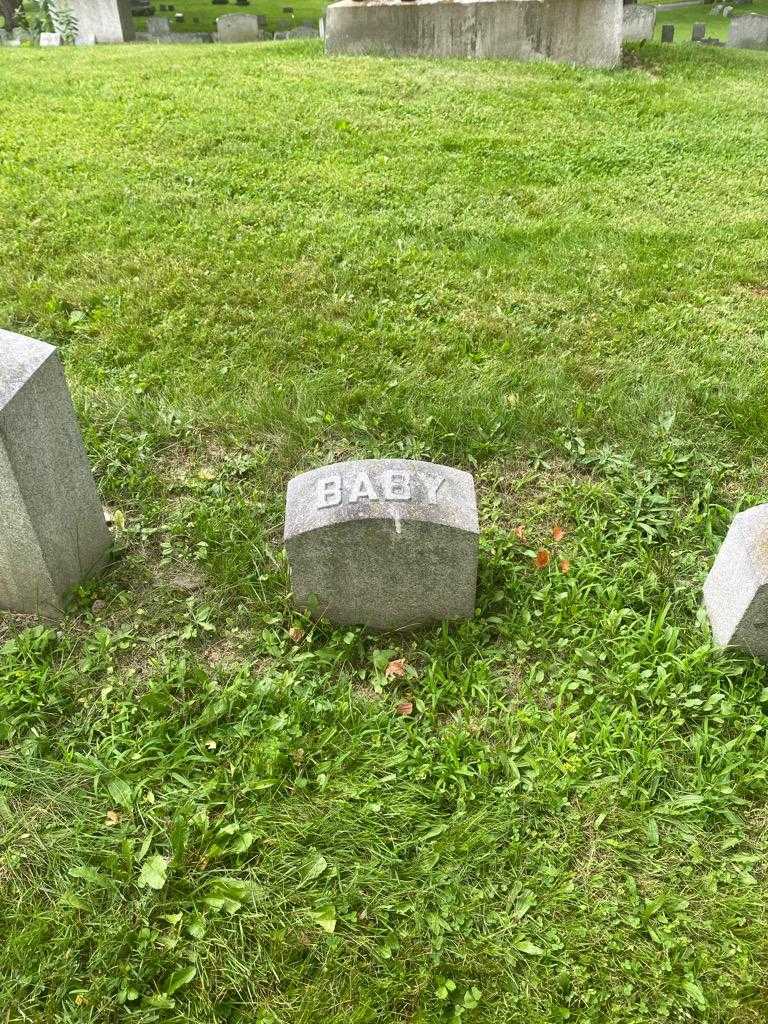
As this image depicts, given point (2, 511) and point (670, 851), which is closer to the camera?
point (670, 851)

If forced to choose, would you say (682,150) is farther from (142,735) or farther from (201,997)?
(201,997)

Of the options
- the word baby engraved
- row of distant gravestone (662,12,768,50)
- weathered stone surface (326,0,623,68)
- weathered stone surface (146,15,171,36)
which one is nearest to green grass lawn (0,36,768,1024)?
the word baby engraved

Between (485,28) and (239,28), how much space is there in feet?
27.1

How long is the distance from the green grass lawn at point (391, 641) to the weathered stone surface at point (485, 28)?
446 centimetres

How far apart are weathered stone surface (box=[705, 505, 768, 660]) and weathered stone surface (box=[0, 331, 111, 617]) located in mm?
2634

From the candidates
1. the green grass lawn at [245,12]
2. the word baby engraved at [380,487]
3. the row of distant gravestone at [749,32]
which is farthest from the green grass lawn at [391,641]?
the green grass lawn at [245,12]

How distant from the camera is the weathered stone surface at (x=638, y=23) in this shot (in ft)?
43.4

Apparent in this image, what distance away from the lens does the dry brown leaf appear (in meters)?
2.96

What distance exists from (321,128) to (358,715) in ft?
22.6

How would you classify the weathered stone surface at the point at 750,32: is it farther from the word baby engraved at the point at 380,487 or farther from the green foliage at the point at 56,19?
the word baby engraved at the point at 380,487

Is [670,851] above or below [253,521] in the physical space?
below

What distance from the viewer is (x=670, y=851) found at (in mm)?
2447

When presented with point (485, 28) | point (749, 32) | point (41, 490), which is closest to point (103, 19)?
point (485, 28)

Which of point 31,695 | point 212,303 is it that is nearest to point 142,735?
point 31,695
